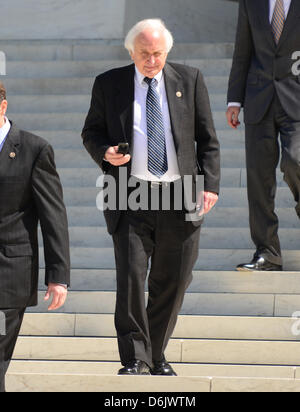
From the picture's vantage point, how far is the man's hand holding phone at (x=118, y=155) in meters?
5.40

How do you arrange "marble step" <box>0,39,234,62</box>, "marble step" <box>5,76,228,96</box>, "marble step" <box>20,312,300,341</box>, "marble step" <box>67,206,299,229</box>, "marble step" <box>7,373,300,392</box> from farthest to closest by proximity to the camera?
"marble step" <box>0,39,234,62</box>
"marble step" <box>5,76,228,96</box>
"marble step" <box>67,206,299,229</box>
"marble step" <box>20,312,300,341</box>
"marble step" <box>7,373,300,392</box>

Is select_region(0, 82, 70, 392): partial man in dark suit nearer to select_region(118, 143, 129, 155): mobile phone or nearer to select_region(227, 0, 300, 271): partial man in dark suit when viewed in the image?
select_region(118, 143, 129, 155): mobile phone

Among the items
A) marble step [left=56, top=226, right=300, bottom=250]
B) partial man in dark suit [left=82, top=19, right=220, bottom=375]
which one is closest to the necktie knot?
partial man in dark suit [left=82, top=19, right=220, bottom=375]

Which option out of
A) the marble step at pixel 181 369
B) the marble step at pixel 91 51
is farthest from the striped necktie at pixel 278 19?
the marble step at pixel 91 51

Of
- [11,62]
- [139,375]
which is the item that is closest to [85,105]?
[11,62]

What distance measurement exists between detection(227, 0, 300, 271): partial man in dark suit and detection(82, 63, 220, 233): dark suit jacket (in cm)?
102

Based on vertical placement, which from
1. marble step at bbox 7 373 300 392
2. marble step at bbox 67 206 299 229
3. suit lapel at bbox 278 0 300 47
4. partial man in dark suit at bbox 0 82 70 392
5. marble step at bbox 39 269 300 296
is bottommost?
marble step at bbox 7 373 300 392

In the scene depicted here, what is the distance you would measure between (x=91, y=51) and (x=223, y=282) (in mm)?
4511

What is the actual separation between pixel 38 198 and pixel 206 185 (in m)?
1.15

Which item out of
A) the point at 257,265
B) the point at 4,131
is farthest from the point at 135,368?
the point at 257,265

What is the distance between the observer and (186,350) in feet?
21.1

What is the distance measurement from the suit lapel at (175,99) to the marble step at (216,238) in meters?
2.14

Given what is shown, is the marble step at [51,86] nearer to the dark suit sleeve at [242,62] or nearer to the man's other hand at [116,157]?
the dark suit sleeve at [242,62]

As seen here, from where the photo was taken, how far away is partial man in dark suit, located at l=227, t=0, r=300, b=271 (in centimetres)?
668
